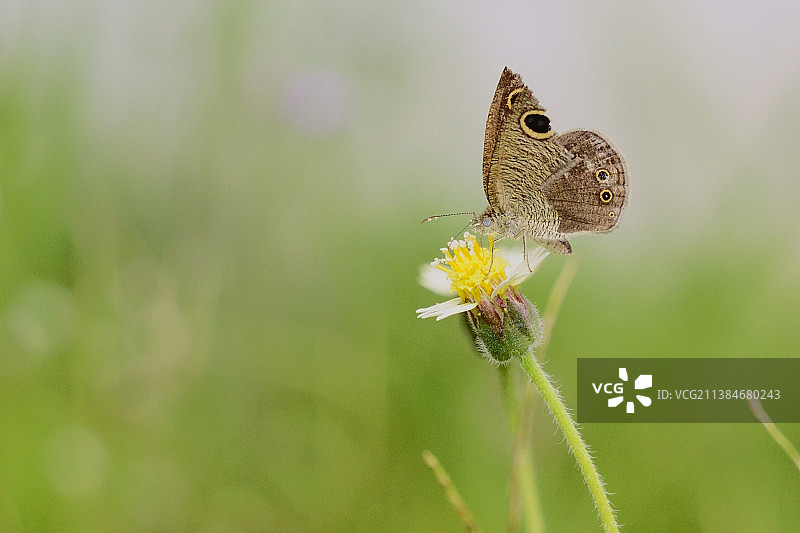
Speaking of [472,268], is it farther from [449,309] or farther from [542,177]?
[542,177]

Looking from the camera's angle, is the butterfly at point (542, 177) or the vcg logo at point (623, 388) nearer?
the butterfly at point (542, 177)

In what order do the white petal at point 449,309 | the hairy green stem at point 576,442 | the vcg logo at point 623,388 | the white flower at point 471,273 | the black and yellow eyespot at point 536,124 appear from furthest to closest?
1. the vcg logo at point 623,388
2. the black and yellow eyespot at point 536,124
3. the white flower at point 471,273
4. the white petal at point 449,309
5. the hairy green stem at point 576,442

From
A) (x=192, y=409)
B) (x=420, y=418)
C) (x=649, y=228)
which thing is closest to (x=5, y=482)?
(x=192, y=409)

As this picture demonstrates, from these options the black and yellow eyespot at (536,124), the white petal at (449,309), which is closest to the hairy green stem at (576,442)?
the white petal at (449,309)

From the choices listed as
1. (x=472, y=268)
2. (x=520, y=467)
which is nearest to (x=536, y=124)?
(x=472, y=268)

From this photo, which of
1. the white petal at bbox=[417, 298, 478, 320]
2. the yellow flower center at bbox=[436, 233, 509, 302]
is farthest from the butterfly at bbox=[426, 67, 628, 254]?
the white petal at bbox=[417, 298, 478, 320]

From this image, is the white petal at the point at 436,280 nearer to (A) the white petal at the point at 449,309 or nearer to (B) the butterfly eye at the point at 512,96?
(A) the white petal at the point at 449,309

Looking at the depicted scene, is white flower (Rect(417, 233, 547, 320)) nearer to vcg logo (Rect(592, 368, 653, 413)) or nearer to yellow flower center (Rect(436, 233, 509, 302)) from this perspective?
yellow flower center (Rect(436, 233, 509, 302))
